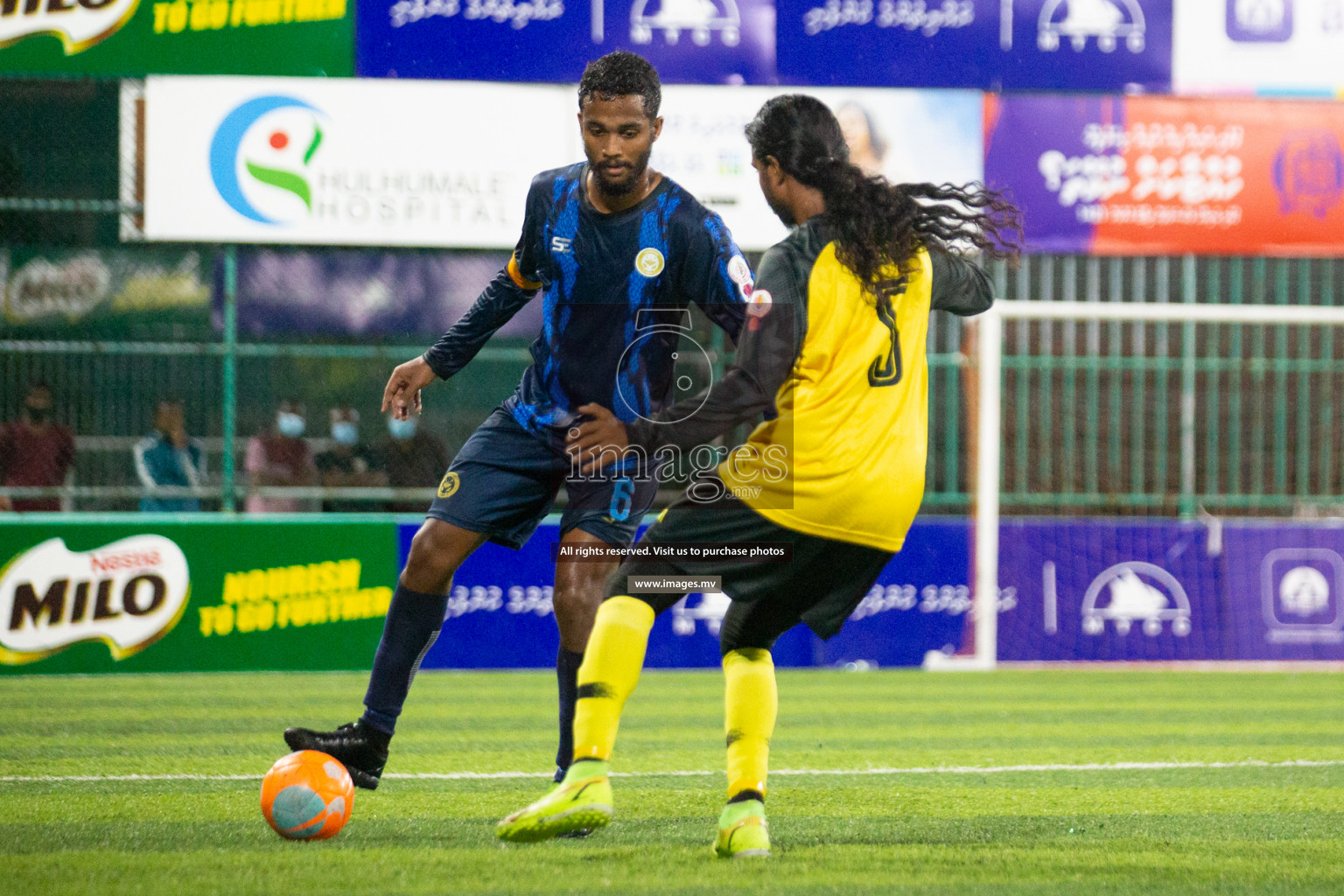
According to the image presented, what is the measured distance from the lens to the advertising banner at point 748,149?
460 inches

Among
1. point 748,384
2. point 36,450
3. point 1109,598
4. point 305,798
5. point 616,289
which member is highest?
point 616,289

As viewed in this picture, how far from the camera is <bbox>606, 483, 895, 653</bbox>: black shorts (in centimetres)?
373

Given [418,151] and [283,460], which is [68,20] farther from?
[283,460]

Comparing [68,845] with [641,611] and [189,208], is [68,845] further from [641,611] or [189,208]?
[189,208]

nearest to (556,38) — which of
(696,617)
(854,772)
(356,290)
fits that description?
(356,290)

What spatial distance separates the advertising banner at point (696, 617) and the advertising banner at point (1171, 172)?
2.62 metres

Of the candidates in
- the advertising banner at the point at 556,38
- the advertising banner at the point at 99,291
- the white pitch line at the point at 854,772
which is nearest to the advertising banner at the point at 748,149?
the advertising banner at the point at 556,38

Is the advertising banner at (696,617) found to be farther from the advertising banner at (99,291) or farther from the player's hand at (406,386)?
the player's hand at (406,386)

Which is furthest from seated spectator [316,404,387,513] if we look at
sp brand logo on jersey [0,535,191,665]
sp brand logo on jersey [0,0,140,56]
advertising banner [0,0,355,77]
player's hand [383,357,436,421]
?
player's hand [383,357,436,421]

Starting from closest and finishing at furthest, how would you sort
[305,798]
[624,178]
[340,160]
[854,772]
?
[305,798] → [624,178] → [854,772] → [340,160]

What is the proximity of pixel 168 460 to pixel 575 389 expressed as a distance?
22.5ft

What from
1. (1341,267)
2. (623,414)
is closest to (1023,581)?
(1341,267)

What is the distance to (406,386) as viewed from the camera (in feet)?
15.5

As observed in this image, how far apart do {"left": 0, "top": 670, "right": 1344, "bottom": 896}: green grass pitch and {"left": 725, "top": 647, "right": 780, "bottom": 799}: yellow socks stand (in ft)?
0.66
